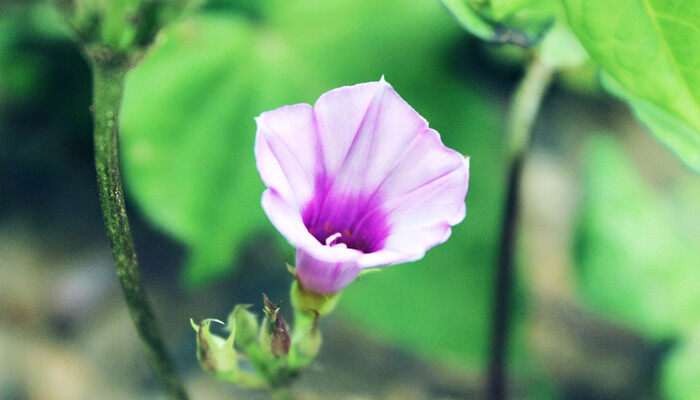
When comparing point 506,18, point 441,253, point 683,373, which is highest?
point 506,18

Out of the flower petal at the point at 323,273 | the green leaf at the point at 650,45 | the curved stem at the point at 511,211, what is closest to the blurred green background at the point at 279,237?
the curved stem at the point at 511,211

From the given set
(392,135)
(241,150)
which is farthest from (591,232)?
(392,135)

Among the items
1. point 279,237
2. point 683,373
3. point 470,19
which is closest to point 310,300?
point 470,19

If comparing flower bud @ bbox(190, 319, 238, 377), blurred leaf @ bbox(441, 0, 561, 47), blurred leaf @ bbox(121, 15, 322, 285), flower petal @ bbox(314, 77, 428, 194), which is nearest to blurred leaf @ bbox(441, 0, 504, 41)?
blurred leaf @ bbox(441, 0, 561, 47)

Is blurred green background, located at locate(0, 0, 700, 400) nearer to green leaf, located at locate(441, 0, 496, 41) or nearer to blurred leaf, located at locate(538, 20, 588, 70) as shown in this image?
blurred leaf, located at locate(538, 20, 588, 70)

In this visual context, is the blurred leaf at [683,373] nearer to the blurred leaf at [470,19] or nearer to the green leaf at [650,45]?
the green leaf at [650,45]

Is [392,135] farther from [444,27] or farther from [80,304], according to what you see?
[80,304]

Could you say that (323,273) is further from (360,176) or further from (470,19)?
(470,19)
